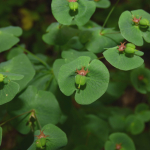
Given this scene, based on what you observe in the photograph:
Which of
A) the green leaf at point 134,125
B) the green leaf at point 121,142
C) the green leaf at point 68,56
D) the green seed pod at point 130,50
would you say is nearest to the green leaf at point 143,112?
the green leaf at point 134,125

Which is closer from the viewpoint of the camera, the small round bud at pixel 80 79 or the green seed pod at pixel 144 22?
the small round bud at pixel 80 79

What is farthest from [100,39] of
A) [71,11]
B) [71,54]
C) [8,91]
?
[8,91]

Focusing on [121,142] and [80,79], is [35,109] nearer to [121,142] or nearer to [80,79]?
[80,79]

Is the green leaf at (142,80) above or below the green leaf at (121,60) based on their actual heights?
below

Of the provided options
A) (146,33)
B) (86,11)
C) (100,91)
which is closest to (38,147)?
(100,91)

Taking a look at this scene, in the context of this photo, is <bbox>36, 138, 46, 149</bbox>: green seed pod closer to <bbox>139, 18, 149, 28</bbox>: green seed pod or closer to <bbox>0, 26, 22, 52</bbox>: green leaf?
<bbox>0, 26, 22, 52</bbox>: green leaf

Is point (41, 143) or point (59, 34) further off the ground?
point (59, 34)

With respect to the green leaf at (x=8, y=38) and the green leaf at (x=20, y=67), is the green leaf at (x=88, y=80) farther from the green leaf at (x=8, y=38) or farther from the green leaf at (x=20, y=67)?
the green leaf at (x=8, y=38)
